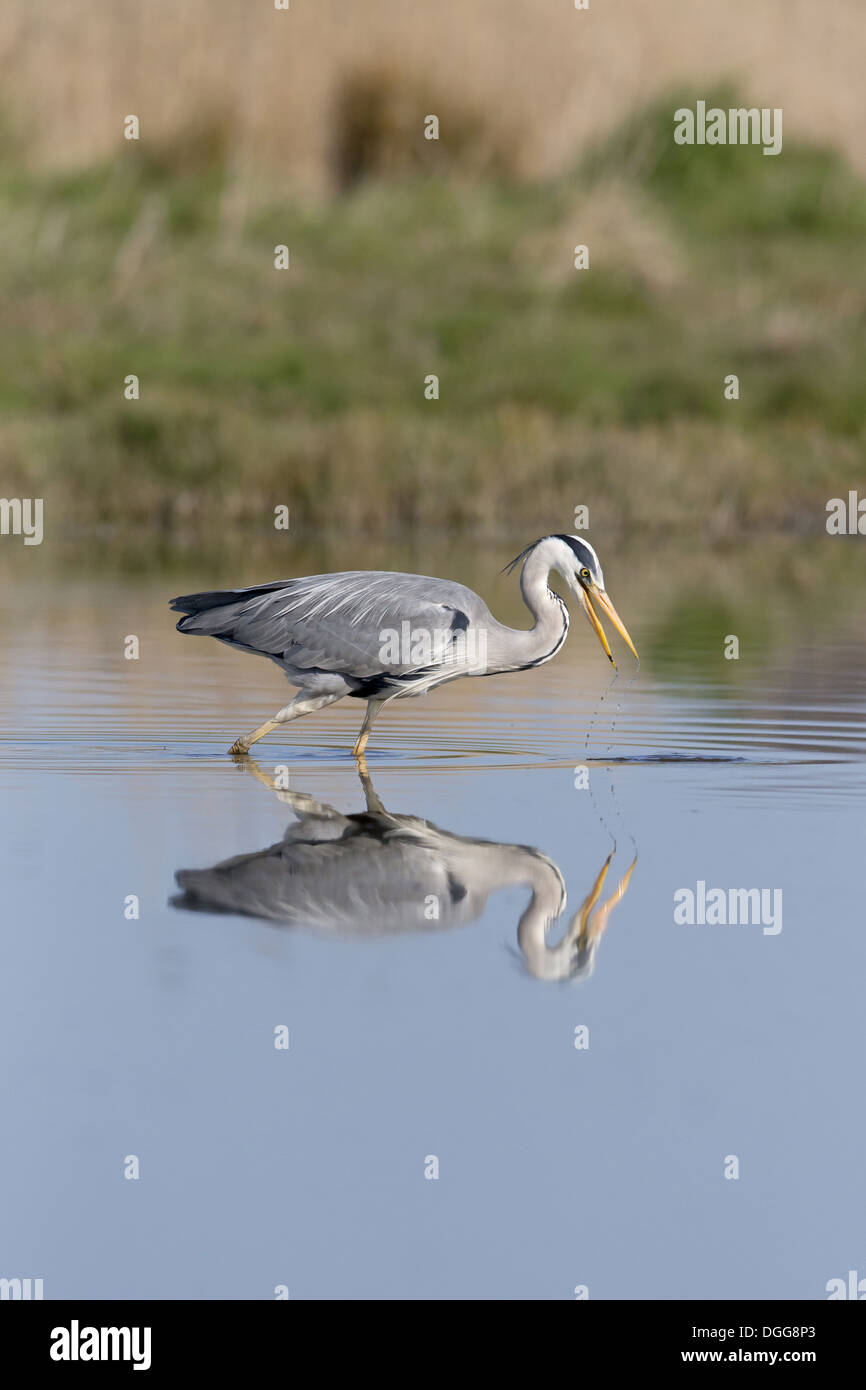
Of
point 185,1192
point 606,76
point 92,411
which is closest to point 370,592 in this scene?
point 185,1192

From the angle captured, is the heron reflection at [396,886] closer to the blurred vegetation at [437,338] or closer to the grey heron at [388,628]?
the grey heron at [388,628]

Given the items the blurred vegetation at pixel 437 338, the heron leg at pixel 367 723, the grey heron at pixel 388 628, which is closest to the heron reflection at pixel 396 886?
the grey heron at pixel 388 628

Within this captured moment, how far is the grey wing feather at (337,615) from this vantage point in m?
10.7

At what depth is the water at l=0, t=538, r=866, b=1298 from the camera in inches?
199

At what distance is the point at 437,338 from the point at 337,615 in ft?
80.1

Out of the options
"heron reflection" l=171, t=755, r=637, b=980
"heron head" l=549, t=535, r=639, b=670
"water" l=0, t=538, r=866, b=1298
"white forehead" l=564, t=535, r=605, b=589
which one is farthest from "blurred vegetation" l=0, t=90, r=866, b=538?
"heron reflection" l=171, t=755, r=637, b=980

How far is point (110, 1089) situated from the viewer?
577 centimetres

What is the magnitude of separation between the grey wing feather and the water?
0.53m

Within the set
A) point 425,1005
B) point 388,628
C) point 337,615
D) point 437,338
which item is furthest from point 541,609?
point 437,338

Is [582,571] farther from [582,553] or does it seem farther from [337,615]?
[337,615]

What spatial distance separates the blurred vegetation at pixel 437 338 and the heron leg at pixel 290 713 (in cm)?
1759

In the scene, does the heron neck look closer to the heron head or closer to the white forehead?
the heron head

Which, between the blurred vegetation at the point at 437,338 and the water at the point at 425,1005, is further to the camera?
the blurred vegetation at the point at 437,338

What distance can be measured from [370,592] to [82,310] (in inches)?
956
